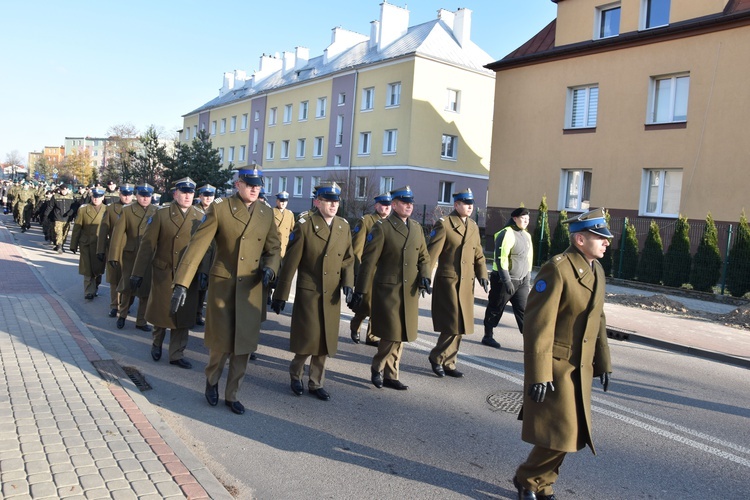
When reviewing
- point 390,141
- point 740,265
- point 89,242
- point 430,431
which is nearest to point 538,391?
point 430,431

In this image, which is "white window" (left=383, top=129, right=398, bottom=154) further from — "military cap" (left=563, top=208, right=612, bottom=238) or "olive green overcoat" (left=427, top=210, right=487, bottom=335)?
"military cap" (left=563, top=208, right=612, bottom=238)

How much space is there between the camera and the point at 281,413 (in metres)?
5.79

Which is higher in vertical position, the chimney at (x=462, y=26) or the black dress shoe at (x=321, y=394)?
the chimney at (x=462, y=26)

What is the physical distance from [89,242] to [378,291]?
7.09 meters

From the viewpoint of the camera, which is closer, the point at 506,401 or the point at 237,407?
the point at 237,407

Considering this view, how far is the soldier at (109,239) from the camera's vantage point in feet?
32.8

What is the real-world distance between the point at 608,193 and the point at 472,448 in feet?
66.5

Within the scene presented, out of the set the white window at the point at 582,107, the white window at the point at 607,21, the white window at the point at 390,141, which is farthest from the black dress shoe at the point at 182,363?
the white window at the point at 390,141

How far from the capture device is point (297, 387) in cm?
634

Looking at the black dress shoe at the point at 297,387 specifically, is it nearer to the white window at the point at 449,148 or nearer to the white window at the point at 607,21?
the white window at the point at 607,21

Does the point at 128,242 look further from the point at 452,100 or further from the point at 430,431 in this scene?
the point at 452,100

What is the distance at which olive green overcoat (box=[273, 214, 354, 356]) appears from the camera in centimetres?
622

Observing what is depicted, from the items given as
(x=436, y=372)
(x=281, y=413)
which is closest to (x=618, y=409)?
(x=436, y=372)

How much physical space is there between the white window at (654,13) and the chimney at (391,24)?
78.3ft
